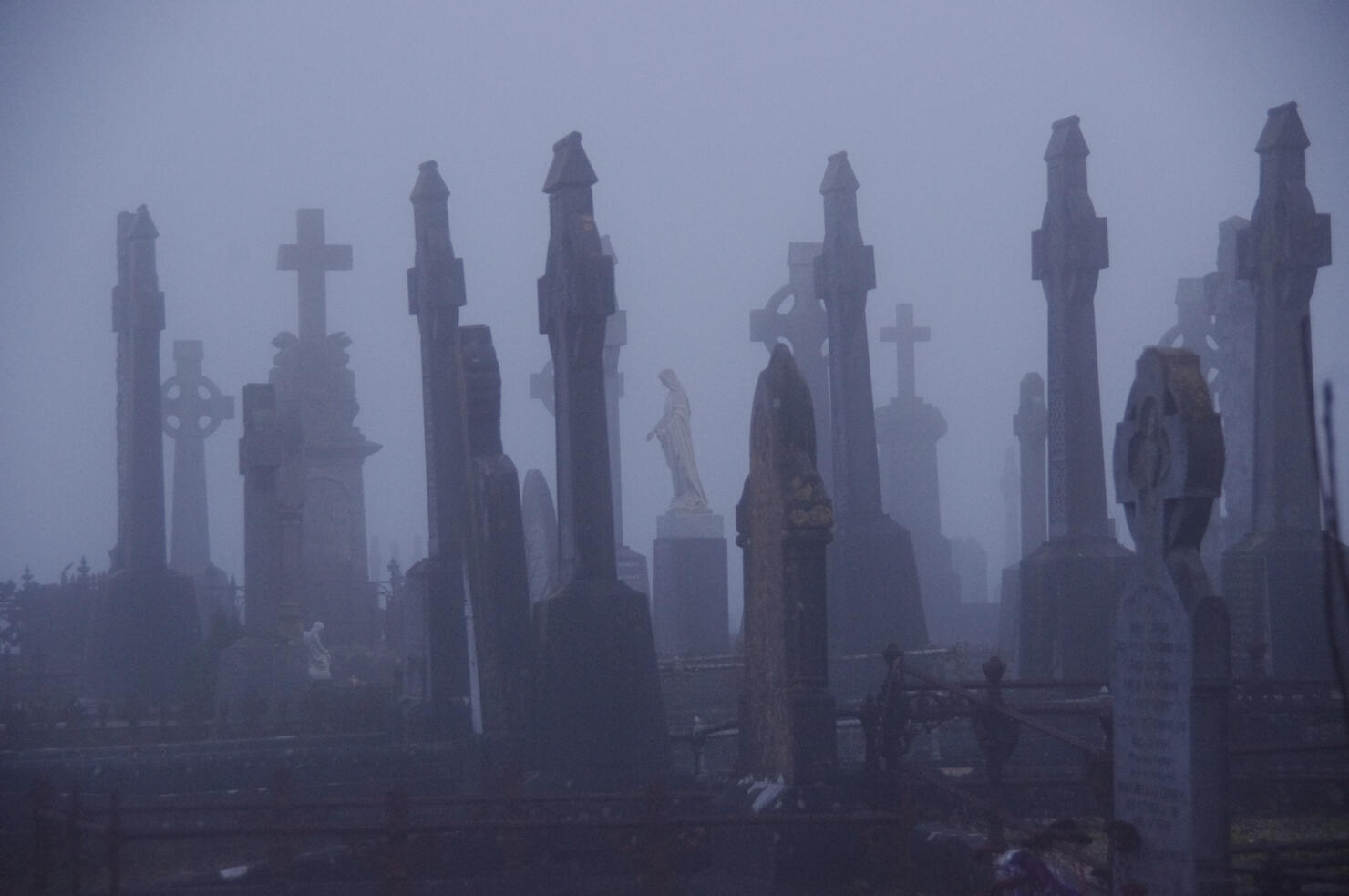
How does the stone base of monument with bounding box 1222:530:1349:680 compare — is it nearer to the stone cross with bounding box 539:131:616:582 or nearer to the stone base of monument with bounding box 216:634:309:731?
the stone cross with bounding box 539:131:616:582

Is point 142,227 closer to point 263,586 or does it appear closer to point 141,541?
point 141,541

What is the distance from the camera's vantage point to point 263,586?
22.0 metres

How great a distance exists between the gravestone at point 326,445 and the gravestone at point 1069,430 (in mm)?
14821

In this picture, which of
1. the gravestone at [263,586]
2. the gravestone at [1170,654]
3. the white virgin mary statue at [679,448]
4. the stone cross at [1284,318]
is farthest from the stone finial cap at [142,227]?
the gravestone at [1170,654]

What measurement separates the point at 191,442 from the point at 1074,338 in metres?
22.0

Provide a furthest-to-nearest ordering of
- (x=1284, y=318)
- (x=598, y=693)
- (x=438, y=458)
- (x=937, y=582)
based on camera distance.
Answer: (x=937, y=582) < (x=438, y=458) < (x=1284, y=318) < (x=598, y=693)

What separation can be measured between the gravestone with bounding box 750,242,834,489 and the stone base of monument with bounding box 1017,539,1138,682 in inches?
376

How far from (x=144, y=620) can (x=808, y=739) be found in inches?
571

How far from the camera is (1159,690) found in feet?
26.9

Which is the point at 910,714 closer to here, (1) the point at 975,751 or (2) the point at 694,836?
(2) the point at 694,836

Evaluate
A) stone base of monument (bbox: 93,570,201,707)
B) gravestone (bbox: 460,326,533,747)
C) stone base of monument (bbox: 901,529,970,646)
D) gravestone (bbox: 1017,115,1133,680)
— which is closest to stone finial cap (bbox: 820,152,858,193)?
gravestone (bbox: 1017,115,1133,680)

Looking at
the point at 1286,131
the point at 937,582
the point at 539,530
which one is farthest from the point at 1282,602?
the point at 937,582

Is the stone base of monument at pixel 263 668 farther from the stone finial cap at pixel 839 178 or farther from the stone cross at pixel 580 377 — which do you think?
the stone finial cap at pixel 839 178

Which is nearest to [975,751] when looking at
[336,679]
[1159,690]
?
[1159,690]
